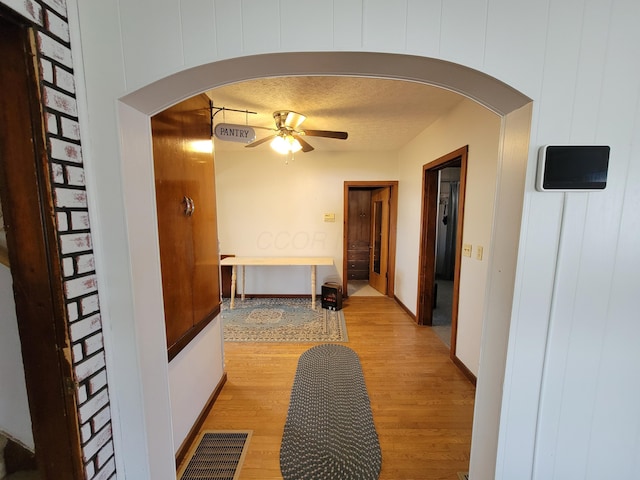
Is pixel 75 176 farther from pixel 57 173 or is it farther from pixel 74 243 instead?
pixel 74 243

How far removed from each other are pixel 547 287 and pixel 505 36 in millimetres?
814

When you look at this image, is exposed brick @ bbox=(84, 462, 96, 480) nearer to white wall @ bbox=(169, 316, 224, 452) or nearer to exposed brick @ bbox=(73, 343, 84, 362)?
exposed brick @ bbox=(73, 343, 84, 362)

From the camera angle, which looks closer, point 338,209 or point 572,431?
point 572,431

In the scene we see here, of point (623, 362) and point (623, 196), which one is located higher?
point (623, 196)

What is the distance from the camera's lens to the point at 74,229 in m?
0.73

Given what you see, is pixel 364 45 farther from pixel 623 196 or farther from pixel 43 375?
pixel 43 375

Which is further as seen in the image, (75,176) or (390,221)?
(390,221)

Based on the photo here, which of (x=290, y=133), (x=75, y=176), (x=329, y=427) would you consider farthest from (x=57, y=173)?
(x=290, y=133)

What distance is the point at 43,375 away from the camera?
0.71 m

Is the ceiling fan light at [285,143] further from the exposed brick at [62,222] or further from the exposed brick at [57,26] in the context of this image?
the exposed brick at [62,222]

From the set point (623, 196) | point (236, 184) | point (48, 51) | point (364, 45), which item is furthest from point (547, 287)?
point (236, 184)

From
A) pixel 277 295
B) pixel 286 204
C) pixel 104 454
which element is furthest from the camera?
pixel 277 295

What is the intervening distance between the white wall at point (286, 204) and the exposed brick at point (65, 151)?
3.39 meters

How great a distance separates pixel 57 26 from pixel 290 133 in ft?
6.54
